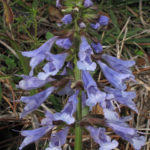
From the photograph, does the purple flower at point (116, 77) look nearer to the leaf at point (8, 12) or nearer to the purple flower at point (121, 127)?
the purple flower at point (121, 127)

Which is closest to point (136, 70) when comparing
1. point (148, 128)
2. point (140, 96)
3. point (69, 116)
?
point (140, 96)

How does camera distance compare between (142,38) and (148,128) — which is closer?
(148,128)

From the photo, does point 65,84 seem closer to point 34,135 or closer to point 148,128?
point 34,135

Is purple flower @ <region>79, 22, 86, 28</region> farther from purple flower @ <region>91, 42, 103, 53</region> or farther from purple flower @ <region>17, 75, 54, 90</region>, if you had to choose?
purple flower @ <region>17, 75, 54, 90</region>

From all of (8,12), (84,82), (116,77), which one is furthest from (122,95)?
(8,12)

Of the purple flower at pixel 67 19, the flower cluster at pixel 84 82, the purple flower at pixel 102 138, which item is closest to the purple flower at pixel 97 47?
the flower cluster at pixel 84 82

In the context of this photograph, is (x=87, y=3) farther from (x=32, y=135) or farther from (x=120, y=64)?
(x=32, y=135)
